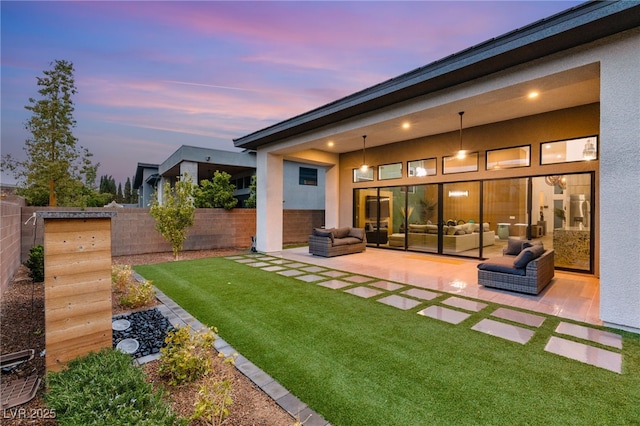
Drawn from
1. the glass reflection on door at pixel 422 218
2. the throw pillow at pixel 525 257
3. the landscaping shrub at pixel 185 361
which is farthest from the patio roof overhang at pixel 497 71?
the landscaping shrub at pixel 185 361

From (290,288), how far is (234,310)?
4.68ft

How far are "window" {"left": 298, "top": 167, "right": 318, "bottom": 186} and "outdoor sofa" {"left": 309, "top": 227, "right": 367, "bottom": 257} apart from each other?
936cm

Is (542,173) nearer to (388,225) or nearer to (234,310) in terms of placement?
(388,225)

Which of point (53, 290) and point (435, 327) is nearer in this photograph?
point (53, 290)

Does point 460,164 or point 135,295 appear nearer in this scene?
point 135,295

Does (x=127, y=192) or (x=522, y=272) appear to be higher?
(x=127, y=192)

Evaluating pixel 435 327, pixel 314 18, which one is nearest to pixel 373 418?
pixel 435 327

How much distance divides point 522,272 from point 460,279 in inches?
50.7

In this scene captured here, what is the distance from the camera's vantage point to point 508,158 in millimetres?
7852

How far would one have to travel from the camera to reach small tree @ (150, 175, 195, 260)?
8031mm

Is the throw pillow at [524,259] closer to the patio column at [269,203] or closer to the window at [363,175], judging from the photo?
the window at [363,175]

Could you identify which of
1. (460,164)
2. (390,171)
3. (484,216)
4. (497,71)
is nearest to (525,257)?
(497,71)

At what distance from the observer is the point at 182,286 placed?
554cm

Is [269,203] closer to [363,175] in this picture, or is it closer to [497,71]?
[363,175]
